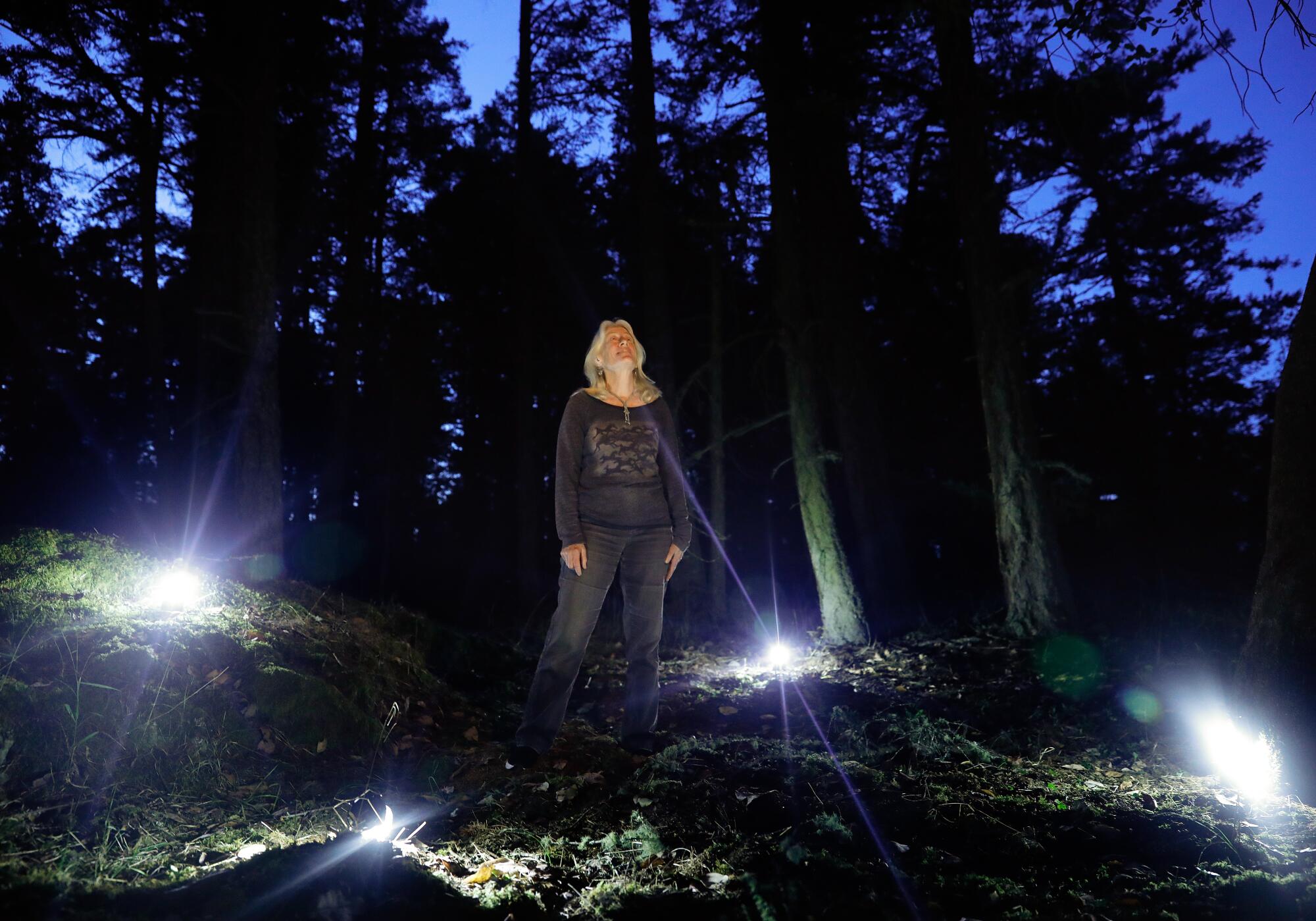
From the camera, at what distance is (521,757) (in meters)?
4.03

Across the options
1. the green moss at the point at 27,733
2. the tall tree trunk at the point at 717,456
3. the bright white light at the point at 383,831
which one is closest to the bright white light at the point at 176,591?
the green moss at the point at 27,733

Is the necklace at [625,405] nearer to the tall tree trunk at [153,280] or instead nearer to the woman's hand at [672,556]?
the woman's hand at [672,556]

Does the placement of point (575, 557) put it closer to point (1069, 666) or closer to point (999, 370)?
point (1069, 666)

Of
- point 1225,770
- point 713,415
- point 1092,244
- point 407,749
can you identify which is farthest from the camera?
point 1092,244

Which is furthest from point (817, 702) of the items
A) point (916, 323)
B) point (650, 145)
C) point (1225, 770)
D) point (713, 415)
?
point (916, 323)

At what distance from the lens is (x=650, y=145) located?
10641mm

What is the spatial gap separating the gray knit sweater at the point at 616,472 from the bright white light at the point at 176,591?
2658 millimetres

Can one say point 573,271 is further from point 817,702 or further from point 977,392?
point 817,702

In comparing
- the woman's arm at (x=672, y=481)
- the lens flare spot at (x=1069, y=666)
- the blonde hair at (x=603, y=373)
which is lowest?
the lens flare spot at (x=1069, y=666)

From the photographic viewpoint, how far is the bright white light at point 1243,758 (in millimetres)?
3707

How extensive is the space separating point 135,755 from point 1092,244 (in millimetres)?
20263

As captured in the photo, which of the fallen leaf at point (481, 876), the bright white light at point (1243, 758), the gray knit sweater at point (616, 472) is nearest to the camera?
the fallen leaf at point (481, 876)

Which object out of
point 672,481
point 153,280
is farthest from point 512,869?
point 153,280

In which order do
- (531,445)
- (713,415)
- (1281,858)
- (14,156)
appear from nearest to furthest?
1. (1281,858)
2. (713,415)
3. (14,156)
4. (531,445)
